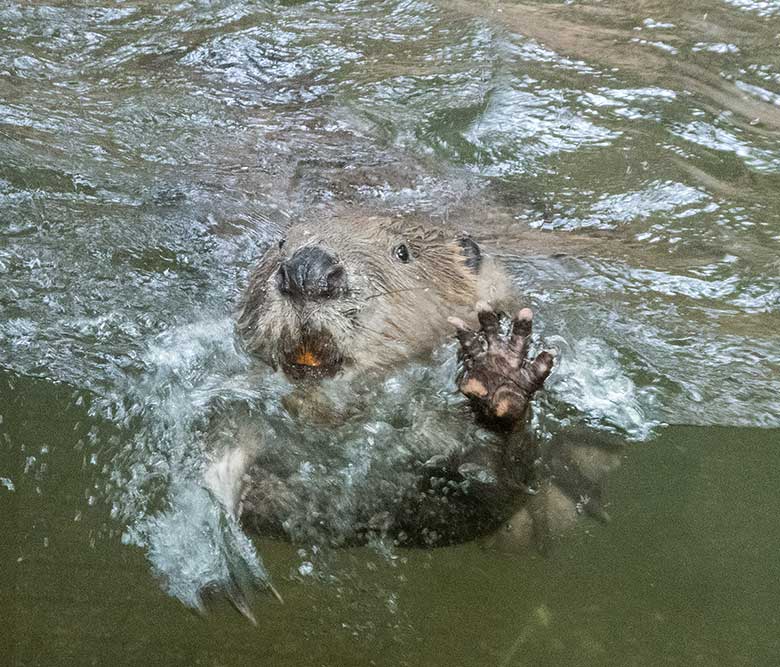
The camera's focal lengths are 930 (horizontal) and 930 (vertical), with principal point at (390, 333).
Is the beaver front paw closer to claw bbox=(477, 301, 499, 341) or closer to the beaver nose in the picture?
claw bbox=(477, 301, 499, 341)

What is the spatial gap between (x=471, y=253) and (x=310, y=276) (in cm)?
106

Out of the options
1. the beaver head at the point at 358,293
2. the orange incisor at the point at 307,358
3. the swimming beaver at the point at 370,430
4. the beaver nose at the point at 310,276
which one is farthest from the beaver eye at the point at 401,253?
the orange incisor at the point at 307,358

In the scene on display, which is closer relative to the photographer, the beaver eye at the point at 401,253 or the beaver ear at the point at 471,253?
the beaver eye at the point at 401,253

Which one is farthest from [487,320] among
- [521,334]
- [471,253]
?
[471,253]

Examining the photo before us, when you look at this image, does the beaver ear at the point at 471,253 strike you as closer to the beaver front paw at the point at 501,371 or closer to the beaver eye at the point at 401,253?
the beaver eye at the point at 401,253

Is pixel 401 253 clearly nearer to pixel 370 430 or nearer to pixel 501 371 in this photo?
pixel 370 430

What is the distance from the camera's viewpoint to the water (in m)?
2.97

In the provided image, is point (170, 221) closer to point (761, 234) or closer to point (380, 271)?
point (380, 271)

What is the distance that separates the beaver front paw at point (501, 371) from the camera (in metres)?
2.82

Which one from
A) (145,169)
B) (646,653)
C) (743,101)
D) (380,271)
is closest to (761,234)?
(743,101)

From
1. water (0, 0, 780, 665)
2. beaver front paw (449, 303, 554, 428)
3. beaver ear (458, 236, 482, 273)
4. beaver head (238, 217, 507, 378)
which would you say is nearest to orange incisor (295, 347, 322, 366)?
beaver head (238, 217, 507, 378)

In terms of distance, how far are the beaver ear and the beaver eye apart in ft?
1.03

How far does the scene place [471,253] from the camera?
387 cm

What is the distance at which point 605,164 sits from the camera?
197 inches
